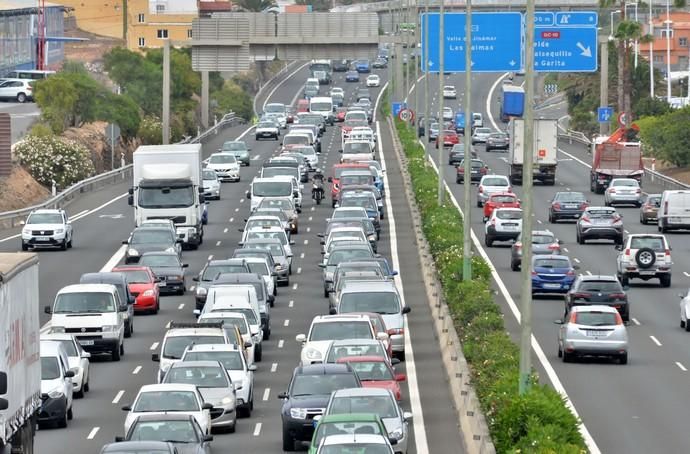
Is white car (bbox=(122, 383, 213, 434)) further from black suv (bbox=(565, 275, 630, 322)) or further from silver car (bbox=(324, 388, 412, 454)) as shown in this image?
black suv (bbox=(565, 275, 630, 322))

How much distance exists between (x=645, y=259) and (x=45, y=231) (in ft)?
66.2

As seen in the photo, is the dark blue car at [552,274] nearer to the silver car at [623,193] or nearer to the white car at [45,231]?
the white car at [45,231]

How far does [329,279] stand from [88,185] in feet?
112

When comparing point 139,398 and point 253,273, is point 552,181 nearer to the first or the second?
point 253,273

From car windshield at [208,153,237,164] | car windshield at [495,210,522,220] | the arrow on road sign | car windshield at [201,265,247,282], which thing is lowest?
car windshield at [201,265,247,282]

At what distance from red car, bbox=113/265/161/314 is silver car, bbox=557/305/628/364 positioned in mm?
12970

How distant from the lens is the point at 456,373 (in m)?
35.3

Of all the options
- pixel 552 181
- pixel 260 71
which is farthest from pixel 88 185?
pixel 260 71

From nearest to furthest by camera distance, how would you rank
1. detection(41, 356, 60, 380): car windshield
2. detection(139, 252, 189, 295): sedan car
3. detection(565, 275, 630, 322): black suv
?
detection(41, 356, 60, 380): car windshield < detection(565, 275, 630, 322): black suv < detection(139, 252, 189, 295): sedan car

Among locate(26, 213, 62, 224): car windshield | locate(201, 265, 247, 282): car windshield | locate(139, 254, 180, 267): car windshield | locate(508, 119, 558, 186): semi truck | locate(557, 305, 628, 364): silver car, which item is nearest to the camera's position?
locate(557, 305, 628, 364): silver car

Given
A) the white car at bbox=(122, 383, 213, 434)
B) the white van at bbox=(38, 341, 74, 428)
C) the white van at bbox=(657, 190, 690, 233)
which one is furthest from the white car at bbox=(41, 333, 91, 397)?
the white van at bbox=(657, 190, 690, 233)

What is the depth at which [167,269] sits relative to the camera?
53.3m

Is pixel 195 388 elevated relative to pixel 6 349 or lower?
lower

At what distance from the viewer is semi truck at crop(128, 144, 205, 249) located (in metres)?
62.0
